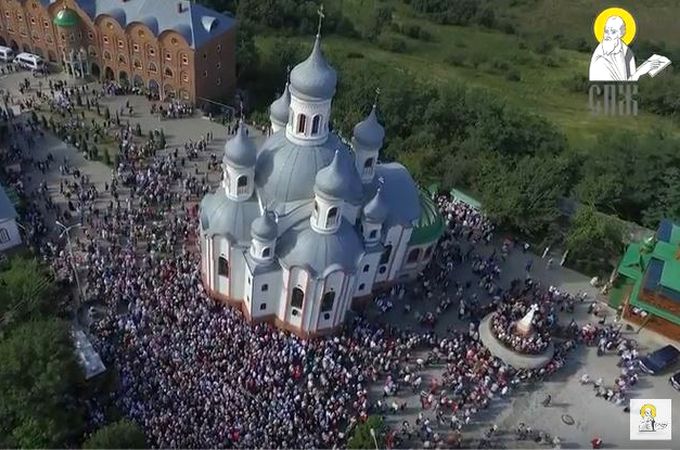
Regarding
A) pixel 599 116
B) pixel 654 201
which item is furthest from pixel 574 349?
pixel 599 116

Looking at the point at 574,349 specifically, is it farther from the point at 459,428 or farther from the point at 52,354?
the point at 52,354

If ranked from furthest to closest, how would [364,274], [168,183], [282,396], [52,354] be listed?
[168,183]
[364,274]
[282,396]
[52,354]

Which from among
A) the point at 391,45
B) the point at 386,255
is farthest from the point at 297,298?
the point at 391,45

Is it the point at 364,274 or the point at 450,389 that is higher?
the point at 364,274

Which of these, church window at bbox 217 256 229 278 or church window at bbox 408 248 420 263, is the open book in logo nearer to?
church window at bbox 408 248 420 263

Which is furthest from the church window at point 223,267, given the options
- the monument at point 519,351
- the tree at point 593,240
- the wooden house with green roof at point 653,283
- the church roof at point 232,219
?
the wooden house with green roof at point 653,283

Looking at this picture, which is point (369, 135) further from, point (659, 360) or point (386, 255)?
point (659, 360)

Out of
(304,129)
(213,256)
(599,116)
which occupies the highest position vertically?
(304,129)

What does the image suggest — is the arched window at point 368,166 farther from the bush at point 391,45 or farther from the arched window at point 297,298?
the bush at point 391,45
